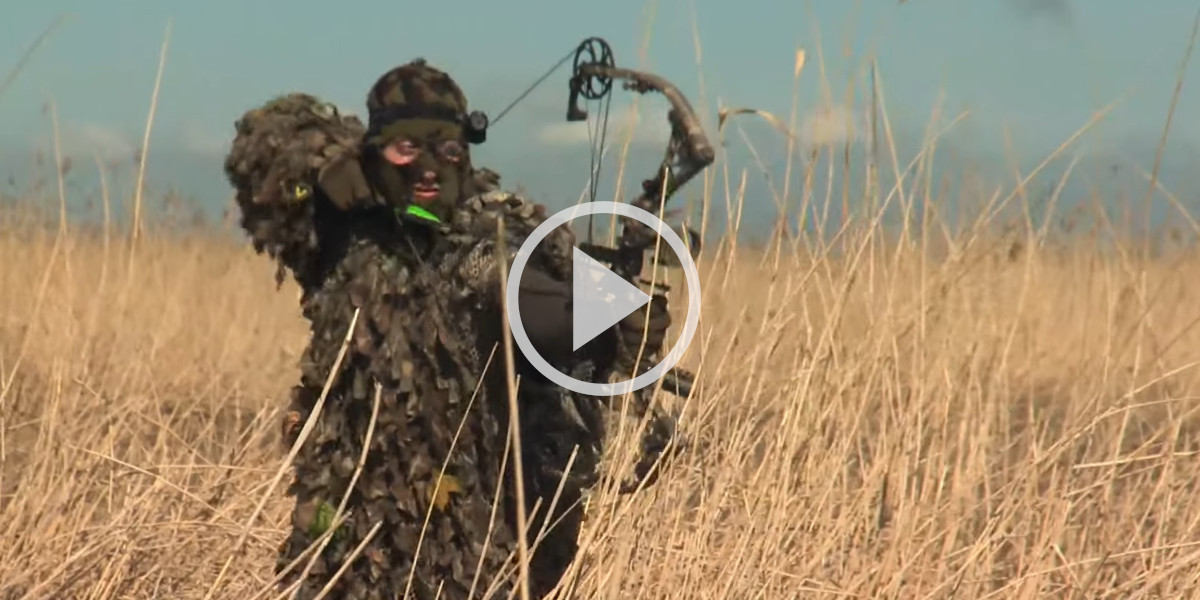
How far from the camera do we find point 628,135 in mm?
2389

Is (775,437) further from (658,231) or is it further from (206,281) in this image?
(206,281)

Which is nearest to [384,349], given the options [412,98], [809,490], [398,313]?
[398,313]

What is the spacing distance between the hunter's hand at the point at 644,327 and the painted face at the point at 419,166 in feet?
Result: 0.94

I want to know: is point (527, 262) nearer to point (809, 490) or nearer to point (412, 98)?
point (412, 98)

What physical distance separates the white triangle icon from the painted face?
0.20 meters

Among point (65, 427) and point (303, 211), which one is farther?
point (65, 427)

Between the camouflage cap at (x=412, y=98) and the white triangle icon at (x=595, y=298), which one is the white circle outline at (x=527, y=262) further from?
the camouflage cap at (x=412, y=98)

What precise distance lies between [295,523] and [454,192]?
50 cm

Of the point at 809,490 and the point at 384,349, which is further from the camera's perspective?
the point at 809,490

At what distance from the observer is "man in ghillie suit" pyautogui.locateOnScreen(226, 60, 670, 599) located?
1884mm

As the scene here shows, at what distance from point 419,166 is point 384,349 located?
0.24m

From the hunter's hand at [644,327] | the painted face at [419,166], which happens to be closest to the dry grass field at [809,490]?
the hunter's hand at [644,327]

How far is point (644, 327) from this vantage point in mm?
1945

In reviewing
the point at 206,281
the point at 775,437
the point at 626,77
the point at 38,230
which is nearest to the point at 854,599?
the point at 775,437
